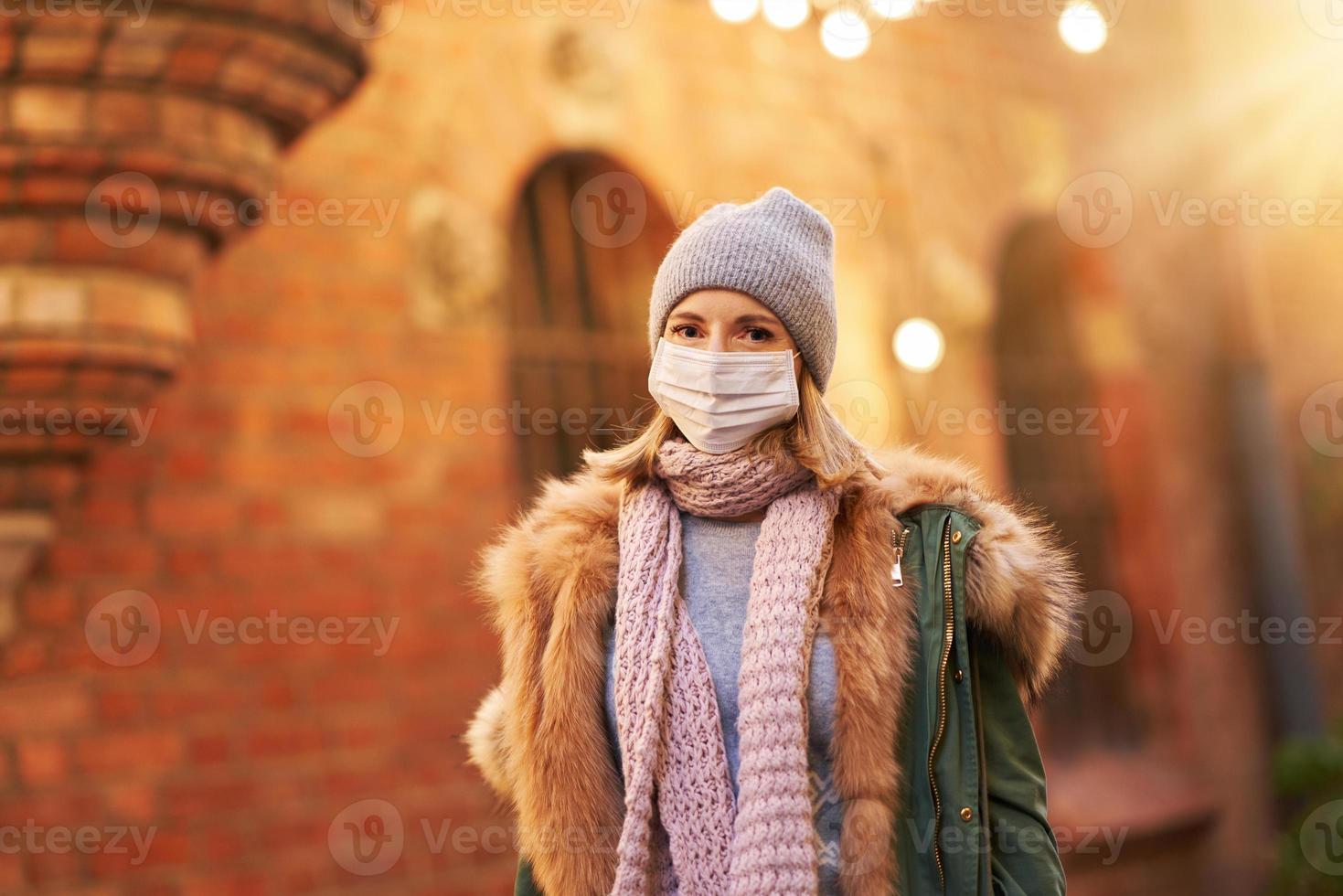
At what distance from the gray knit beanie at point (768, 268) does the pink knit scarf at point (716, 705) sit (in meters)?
0.23

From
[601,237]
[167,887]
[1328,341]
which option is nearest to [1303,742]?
[1328,341]

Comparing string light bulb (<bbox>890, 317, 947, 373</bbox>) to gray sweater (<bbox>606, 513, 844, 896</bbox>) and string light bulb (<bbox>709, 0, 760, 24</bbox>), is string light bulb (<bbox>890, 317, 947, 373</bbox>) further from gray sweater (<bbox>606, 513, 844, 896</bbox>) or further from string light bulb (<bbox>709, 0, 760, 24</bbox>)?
gray sweater (<bbox>606, 513, 844, 896</bbox>)

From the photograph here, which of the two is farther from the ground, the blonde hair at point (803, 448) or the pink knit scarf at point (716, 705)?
the blonde hair at point (803, 448)

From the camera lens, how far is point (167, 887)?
4.41 metres

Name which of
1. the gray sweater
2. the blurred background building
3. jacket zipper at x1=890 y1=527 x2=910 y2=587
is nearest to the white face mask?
the gray sweater

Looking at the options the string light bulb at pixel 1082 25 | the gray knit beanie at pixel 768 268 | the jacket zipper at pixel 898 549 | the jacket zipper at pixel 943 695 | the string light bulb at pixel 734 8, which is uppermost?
the string light bulb at pixel 1082 25

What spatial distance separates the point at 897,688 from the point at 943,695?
0.24 feet

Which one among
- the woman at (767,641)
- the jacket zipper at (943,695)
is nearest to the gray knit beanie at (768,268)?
the woman at (767,641)

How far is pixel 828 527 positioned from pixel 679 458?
28 cm

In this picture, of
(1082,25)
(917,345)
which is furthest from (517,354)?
(1082,25)

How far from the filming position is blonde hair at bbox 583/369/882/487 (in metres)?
2.29

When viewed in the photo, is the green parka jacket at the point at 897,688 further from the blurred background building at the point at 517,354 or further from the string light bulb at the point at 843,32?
the string light bulb at the point at 843,32

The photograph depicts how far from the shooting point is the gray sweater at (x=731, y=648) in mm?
2158

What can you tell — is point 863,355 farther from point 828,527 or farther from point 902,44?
point 828,527
